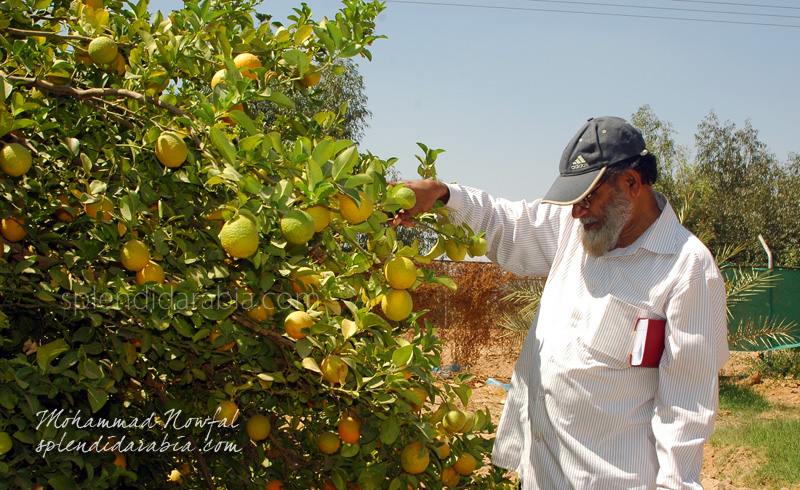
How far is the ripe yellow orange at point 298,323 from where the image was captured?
4.03 feet

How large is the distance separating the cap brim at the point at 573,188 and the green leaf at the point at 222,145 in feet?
3.38

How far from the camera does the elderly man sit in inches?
65.3

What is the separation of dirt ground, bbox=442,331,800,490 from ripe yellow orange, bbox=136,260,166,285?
14.1ft

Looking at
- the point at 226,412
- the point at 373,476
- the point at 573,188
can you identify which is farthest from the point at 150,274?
the point at 573,188

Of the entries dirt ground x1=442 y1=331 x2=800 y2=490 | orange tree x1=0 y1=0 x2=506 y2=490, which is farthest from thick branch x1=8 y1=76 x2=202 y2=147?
dirt ground x1=442 y1=331 x2=800 y2=490

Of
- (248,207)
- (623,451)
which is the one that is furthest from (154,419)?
(623,451)

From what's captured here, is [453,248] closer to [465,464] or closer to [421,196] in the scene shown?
[421,196]

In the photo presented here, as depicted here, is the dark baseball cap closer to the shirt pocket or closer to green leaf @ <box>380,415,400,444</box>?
the shirt pocket

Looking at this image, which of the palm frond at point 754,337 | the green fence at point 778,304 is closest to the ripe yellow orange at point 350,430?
the palm frond at point 754,337

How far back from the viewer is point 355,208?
1.22 m

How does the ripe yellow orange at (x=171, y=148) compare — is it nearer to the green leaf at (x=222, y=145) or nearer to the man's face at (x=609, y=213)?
the green leaf at (x=222, y=145)

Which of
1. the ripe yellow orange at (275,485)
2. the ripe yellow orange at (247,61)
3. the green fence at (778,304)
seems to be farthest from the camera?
the green fence at (778,304)

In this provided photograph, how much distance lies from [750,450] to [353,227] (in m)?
5.19

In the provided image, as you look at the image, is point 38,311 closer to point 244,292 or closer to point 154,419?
point 154,419
